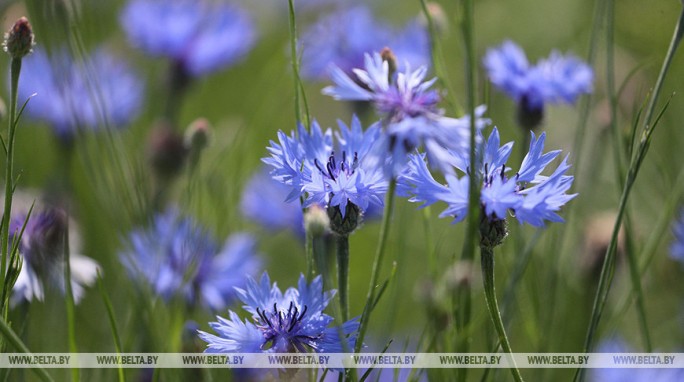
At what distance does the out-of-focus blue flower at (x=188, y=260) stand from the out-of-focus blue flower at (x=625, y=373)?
0.40 meters

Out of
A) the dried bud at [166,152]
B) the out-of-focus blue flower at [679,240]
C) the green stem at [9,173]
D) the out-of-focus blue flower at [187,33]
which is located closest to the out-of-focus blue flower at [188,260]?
the dried bud at [166,152]

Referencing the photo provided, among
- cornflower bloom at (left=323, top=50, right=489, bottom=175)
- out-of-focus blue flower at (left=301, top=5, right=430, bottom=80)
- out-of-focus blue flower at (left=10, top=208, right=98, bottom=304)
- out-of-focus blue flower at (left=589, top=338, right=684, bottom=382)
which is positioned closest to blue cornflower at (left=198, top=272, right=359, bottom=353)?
cornflower bloom at (left=323, top=50, right=489, bottom=175)

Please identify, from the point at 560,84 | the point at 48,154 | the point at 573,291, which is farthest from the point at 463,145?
the point at 48,154

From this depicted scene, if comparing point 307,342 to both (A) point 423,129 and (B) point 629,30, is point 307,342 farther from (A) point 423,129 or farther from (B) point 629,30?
A: (B) point 629,30

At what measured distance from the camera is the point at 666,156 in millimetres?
1266

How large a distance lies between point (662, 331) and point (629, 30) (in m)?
0.66

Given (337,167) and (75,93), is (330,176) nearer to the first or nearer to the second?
(337,167)

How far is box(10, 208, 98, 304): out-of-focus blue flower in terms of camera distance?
29.2 inches

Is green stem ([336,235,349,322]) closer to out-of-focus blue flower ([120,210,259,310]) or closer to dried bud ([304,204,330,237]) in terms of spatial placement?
dried bud ([304,204,330,237])

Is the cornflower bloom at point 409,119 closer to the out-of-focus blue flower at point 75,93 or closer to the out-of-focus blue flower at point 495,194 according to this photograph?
the out-of-focus blue flower at point 495,194

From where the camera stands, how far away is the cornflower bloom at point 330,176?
1.76ft

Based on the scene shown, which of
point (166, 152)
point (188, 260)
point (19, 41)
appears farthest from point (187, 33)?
point (19, 41)

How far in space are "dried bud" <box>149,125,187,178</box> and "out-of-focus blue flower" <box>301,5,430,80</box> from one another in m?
0.26

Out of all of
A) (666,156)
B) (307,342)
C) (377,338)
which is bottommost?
(307,342)
